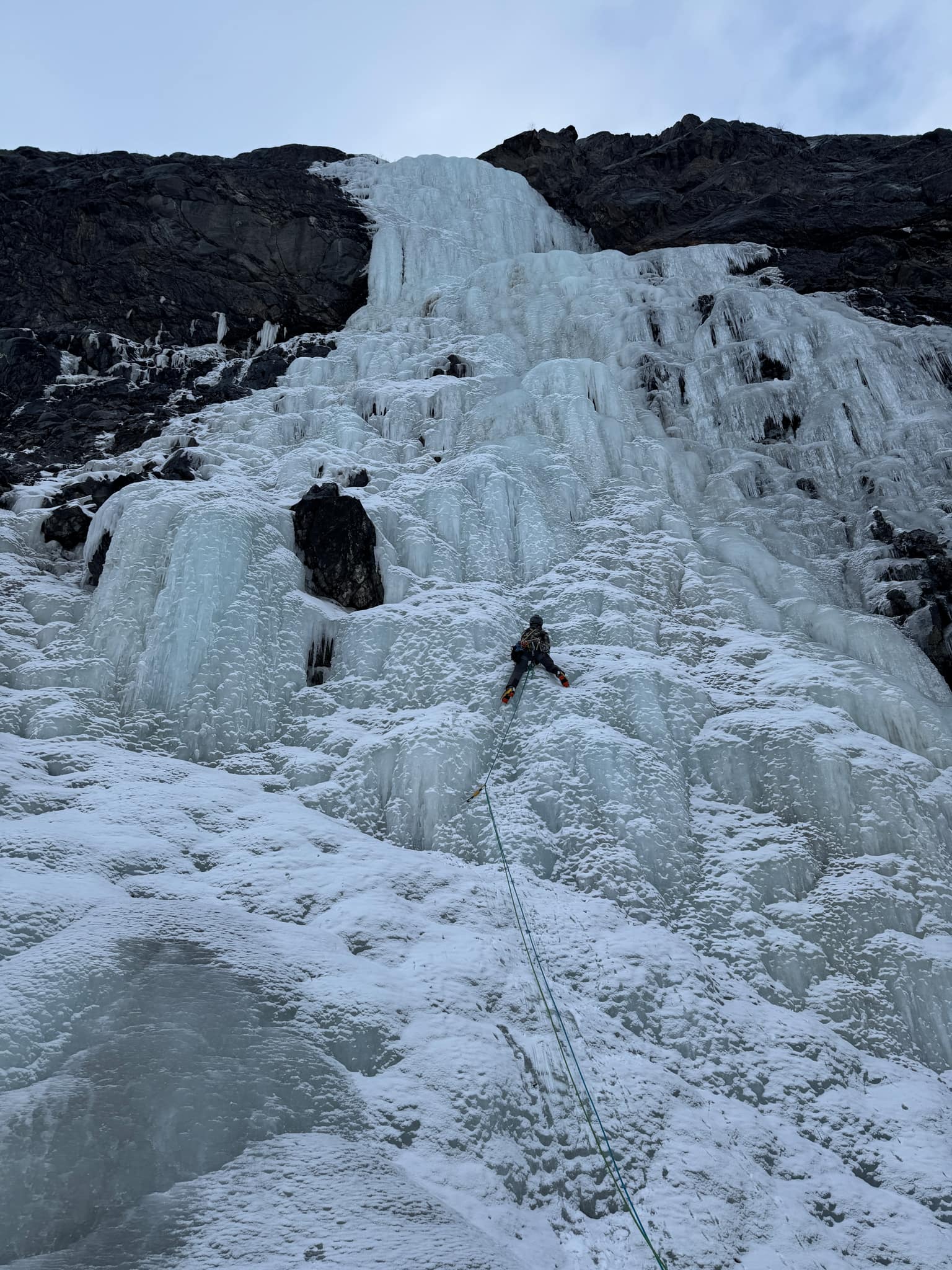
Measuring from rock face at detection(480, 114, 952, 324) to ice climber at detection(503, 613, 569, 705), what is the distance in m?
16.7

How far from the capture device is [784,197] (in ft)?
93.7

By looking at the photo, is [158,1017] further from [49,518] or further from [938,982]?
[49,518]

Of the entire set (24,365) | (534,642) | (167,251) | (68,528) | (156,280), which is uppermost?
(167,251)

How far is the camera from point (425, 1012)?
22.5 feet

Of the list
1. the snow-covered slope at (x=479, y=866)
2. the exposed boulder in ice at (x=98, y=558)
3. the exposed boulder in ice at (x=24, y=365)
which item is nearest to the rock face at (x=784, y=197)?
the snow-covered slope at (x=479, y=866)

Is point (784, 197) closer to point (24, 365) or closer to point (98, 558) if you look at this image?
point (24, 365)

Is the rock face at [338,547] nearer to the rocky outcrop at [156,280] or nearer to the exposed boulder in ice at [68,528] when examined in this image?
the exposed boulder in ice at [68,528]

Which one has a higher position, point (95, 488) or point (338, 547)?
point (95, 488)

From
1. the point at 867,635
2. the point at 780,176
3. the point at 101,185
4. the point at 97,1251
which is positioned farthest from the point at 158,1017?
the point at 780,176

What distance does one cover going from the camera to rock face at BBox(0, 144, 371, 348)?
2495cm

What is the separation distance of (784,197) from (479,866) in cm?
2883

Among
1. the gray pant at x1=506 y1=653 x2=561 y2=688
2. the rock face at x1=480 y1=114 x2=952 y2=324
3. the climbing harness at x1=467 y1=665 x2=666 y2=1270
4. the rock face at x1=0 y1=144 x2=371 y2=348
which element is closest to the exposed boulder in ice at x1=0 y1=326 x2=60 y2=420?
the rock face at x1=0 y1=144 x2=371 y2=348

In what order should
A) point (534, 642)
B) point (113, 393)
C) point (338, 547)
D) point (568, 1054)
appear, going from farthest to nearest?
point (113, 393) → point (338, 547) → point (534, 642) → point (568, 1054)

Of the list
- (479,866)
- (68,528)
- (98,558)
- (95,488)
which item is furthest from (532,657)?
(95,488)
